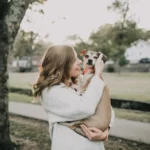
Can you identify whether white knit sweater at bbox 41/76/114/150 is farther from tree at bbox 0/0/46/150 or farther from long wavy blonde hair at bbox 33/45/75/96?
tree at bbox 0/0/46/150

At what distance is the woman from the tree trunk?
3.76 metres

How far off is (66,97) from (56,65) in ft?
0.96

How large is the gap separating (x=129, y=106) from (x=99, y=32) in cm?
4981

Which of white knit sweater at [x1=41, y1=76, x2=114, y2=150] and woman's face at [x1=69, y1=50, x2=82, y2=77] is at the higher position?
woman's face at [x1=69, y1=50, x2=82, y2=77]

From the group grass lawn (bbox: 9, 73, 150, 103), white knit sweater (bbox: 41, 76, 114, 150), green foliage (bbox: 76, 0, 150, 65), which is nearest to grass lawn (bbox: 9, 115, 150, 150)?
grass lawn (bbox: 9, 73, 150, 103)

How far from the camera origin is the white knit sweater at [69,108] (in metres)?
2.69

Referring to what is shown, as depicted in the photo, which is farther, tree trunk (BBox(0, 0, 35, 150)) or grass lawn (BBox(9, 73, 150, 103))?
grass lawn (BBox(9, 73, 150, 103))

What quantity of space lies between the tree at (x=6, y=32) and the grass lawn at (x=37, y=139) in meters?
1.09

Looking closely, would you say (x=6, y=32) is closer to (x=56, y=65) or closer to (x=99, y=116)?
(x=56, y=65)

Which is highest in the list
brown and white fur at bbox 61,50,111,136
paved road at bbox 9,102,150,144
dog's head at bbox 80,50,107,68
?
dog's head at bbox 80,50,107,68

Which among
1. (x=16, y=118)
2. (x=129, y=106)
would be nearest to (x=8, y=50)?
(x=16, y=118)

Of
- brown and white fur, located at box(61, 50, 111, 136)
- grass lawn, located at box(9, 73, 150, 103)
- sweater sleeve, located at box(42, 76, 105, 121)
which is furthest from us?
grass lawn, located at box(9, 73, 150, 103)

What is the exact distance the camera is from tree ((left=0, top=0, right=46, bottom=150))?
650 centimetres

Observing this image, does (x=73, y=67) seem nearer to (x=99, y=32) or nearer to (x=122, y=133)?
(x=122, y=133)
